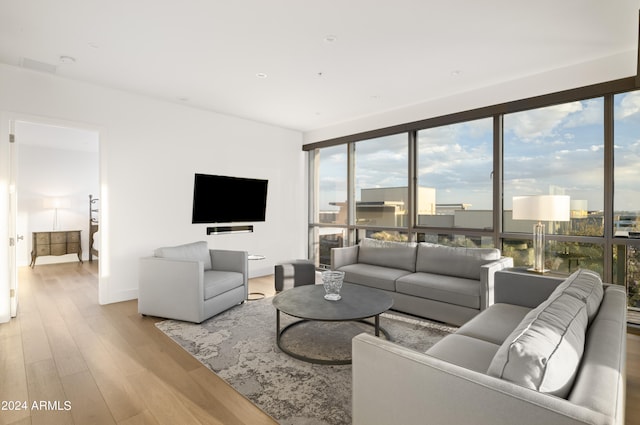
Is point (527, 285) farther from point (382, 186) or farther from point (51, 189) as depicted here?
point (51, 189)

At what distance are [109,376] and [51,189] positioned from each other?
268 inches

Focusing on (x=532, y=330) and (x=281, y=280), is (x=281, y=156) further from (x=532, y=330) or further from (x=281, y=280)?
(x=532, y=330)

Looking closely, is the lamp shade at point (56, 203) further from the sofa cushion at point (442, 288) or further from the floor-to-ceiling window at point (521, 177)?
the sofa cushion at point (442, 288)

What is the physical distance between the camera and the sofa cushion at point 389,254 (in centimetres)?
437

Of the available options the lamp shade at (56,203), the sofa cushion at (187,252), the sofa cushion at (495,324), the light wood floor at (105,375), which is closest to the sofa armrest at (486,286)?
the sofa cushion at (495,324)

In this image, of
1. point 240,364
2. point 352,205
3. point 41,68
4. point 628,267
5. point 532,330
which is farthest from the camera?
point 352,205

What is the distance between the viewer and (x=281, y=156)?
21.1ft

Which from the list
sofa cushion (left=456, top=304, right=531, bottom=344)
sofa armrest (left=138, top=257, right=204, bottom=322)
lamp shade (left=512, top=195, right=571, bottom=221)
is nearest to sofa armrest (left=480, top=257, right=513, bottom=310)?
sofa cushion (left=456, top=304, right=531, bottom=344)

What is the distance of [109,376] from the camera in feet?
8.16

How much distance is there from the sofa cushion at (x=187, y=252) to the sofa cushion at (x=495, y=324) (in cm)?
304

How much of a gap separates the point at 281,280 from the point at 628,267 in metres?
4.01

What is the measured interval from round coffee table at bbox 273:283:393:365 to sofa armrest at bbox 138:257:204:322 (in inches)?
38.4

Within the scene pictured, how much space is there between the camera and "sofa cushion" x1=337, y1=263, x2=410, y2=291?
4.01 meters

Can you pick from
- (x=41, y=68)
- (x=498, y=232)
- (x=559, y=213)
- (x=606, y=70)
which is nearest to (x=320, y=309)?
(x=559, y=213)
